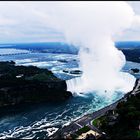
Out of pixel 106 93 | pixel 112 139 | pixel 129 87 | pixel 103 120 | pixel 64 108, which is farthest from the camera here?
pixel 129 87

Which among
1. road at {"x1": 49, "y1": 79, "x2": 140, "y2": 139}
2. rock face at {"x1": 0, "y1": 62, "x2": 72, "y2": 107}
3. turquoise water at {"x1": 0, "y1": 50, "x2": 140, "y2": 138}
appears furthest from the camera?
rock face at {"x1": 0, "y1": 62, "x2": 72, "y2": 107}

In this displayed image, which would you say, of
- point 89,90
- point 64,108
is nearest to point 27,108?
point 64,108

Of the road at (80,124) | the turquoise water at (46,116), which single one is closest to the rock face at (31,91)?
the turquoise water at (46,116)

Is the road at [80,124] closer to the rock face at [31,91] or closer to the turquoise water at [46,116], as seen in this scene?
A: the turquoise water at [46,116]

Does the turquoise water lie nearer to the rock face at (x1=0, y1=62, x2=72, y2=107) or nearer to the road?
the road

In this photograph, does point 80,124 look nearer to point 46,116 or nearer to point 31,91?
point 46,116

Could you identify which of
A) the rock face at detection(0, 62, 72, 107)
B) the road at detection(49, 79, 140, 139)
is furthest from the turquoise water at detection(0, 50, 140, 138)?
the rock face at detection(0, 62, 72, 107)

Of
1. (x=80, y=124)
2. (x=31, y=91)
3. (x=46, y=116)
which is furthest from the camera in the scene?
(x=31, y=91)

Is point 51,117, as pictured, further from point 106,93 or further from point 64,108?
point 106,93

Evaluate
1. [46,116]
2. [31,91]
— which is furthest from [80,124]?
[31,91]

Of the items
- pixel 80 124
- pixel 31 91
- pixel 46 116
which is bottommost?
pixel 46 116

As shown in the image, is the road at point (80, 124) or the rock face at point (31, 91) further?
the rock face at point (31, 91)
